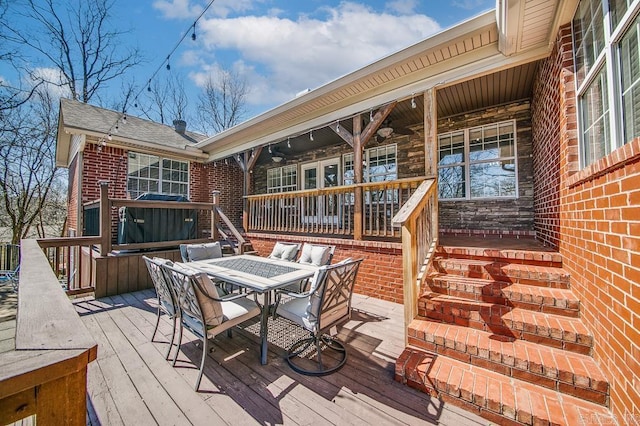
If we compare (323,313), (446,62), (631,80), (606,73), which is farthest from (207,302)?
(446,62)

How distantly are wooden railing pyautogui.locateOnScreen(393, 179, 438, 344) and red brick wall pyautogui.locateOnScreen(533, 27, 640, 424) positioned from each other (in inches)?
51.4

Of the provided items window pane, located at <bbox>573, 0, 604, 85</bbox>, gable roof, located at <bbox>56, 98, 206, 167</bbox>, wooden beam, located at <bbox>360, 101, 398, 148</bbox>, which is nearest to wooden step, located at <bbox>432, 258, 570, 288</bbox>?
window pane, located at <bbox>573, 0, 604, 85</bbox>

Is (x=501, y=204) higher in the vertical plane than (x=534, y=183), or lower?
lower

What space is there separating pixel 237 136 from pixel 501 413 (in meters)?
7.46

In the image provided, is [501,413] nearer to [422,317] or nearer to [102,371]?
[422,317]

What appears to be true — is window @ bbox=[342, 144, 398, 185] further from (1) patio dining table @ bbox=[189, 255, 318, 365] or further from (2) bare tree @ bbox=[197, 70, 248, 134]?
(2) bare tree @ bbox=[197, 70, 248, 134]

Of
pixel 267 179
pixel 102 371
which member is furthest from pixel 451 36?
pixel 267 179

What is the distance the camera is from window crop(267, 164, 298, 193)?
8789 mm

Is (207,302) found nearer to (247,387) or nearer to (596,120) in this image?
(247,387)

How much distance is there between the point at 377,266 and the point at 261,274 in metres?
2.06

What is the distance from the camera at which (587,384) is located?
1785 mm

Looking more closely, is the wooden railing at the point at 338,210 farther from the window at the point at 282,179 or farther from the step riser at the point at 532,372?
the step riser at the point at 532,372

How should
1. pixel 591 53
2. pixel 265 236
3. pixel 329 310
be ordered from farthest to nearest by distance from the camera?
pixel 265 236 < pixel 329 310 < pixel 591 53

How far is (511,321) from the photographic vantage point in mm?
2334
